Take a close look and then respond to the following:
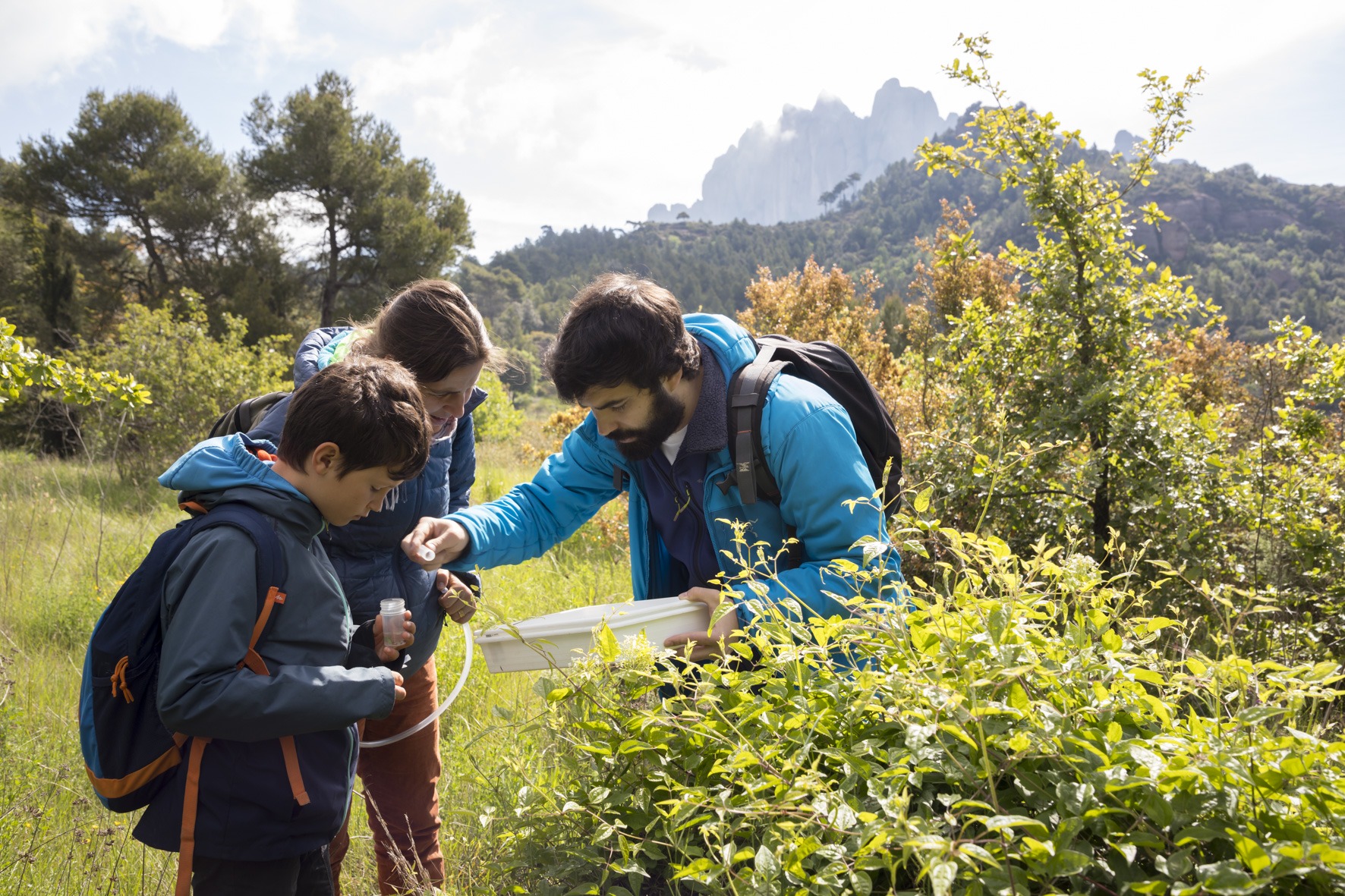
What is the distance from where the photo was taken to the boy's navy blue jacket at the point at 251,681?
4.70 ft

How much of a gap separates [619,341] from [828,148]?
20648 cm

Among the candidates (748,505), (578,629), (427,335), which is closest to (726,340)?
(748,505)

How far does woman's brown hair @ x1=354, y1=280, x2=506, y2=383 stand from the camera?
2059 mm

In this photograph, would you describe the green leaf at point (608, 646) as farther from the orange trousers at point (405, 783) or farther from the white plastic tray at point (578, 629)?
the orange trousers at point (405, 783)

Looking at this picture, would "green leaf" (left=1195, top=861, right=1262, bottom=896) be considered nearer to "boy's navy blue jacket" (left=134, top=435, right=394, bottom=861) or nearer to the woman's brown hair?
"boy's navy blue jacket" (left=134, top=435, right=394, bottom=861)

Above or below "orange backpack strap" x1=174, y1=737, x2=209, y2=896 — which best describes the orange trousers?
below

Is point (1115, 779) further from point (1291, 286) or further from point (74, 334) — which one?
point (1291, 286)

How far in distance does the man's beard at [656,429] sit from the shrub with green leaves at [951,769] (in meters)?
0.99

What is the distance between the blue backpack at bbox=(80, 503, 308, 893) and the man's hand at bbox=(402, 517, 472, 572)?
55cm

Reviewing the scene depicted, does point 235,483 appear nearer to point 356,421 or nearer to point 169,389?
point 356,421

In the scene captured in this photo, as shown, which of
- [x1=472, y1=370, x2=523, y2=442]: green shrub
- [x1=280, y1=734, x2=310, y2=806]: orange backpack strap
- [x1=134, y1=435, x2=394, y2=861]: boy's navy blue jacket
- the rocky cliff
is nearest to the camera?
[x1=134, y1=435, x2=394, y2=861]: boy's navy blue jacket

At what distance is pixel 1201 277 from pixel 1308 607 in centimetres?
6055

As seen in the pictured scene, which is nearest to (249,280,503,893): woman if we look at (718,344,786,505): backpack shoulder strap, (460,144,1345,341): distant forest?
(718,344,786,505): backpack shoulder strap

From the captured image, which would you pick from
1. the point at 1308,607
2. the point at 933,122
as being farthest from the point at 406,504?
the point at 933,122
